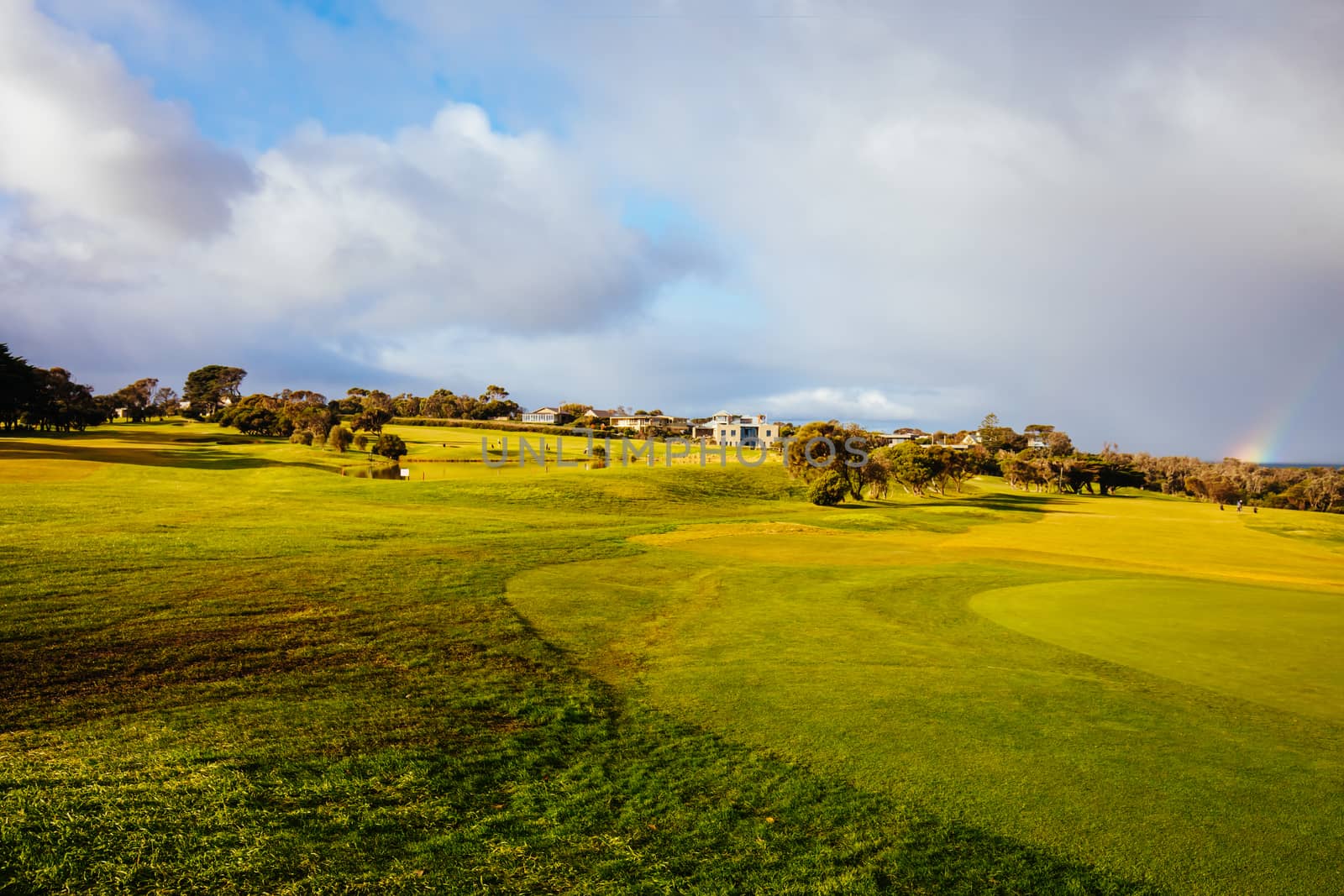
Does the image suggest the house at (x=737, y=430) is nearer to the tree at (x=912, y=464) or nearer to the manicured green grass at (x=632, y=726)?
the tree at (x=912, y=464)

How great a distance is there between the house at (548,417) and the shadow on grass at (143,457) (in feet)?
370

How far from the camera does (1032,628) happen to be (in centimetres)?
1691

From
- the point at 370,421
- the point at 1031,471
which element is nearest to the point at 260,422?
the point at 370,421

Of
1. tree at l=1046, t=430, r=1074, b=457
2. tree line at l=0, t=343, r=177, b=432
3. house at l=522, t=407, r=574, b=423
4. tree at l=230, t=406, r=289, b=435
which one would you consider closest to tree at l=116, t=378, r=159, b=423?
tree line at l=0, t=343, r=177, b=432

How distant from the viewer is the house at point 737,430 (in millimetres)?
146375

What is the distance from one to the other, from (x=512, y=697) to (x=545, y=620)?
17.5ft

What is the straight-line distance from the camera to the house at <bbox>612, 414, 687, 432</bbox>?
16273 centimetres

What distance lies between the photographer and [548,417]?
173625mm

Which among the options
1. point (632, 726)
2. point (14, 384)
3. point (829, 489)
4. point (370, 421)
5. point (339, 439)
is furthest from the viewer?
point (370, 421)

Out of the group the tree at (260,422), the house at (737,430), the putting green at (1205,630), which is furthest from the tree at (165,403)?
the putting green at (1205,630)

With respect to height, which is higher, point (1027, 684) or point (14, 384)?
point (14, 384)

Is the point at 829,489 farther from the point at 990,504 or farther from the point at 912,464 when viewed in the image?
the point at 990,504

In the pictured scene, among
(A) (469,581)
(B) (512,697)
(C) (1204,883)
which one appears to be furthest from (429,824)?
(A) (469,581)

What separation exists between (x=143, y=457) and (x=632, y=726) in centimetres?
5831
